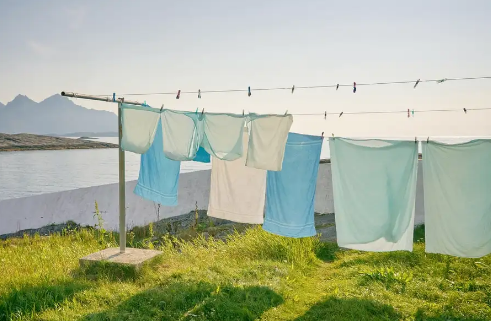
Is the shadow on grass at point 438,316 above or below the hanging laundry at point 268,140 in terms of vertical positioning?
below

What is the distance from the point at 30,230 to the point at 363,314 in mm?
11482

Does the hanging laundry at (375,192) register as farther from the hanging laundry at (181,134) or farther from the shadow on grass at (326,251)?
the shadow on grass at (326,251)

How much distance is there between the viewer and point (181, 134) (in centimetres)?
589

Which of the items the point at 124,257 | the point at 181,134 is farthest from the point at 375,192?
the point at 124,257

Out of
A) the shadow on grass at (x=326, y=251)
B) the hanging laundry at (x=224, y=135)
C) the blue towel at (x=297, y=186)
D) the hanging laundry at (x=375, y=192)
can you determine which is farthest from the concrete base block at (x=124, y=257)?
the shadow on grass at (x=326, y=251)

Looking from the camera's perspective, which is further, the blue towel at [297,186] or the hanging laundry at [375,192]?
the blue towel at [297,186]

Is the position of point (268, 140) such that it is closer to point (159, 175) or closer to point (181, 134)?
point (181, 134)

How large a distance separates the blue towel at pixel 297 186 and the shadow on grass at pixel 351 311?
0.94 metres

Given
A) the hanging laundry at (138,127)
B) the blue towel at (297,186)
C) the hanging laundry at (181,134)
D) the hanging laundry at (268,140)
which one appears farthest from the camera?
the hanging laundry at (138,127)

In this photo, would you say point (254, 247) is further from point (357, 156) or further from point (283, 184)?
point (357, 156)

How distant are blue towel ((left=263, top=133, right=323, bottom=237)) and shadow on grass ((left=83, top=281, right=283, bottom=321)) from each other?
3.00 ft

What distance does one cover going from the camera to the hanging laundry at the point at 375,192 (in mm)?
5312

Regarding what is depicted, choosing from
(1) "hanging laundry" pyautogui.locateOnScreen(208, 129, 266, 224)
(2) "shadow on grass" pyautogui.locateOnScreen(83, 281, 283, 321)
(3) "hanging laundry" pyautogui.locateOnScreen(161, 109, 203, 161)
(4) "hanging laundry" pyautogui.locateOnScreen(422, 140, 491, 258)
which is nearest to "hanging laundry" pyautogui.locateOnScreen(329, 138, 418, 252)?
(4) "hanging laundry" pyautogui.locateOnScreen(422, 140, 491, 258)

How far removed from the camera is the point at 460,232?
524 cm
